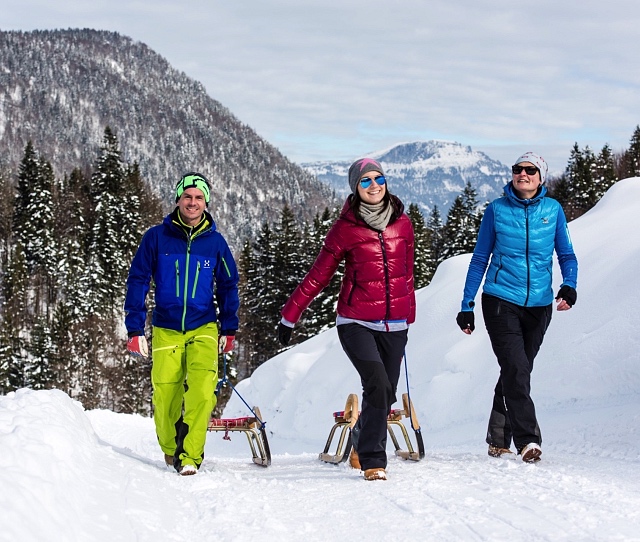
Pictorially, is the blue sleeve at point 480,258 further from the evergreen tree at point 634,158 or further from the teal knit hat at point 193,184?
the evergreen tree at point 634,158

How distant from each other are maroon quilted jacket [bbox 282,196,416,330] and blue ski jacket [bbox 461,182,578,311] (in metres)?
0.78

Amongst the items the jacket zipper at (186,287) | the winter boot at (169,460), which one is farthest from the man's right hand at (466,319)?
the winter boot at (169,460)

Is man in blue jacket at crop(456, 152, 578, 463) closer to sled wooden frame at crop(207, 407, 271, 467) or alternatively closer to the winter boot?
sled wooden frame at crop(207, 407, 271, 467)

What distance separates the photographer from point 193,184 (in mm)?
5840

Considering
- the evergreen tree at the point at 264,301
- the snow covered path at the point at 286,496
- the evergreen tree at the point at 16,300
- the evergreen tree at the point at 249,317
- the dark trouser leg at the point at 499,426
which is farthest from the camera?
the evergreen tree at the point at 16,300

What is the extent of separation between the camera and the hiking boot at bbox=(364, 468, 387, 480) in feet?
17.1

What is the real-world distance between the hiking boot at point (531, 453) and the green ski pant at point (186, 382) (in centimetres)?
265

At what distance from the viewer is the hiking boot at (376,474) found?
520 centimetres

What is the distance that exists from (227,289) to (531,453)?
9.65 feet

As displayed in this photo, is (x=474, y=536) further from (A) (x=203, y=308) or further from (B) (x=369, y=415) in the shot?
(A) (x=203, y=308)

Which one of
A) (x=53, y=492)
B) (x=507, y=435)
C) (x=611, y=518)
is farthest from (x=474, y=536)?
(x=507, y=435)

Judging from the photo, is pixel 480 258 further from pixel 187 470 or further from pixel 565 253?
pixel 187 470

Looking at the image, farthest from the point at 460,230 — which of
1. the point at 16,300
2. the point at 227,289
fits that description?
the point at 227,289

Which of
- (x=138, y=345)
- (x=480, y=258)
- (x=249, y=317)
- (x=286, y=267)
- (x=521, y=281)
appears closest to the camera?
(x=138, y=345)
